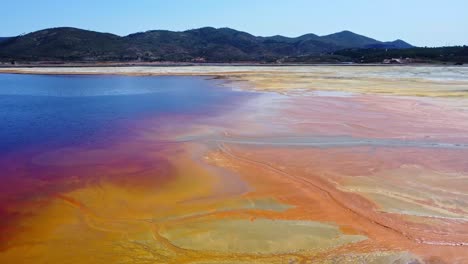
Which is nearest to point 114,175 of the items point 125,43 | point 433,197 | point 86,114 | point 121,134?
point 121,134

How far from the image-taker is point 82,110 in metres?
20.0

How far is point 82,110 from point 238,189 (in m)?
14.0

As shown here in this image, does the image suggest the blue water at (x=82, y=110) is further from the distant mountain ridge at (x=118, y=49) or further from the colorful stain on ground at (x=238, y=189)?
the distant mountain ridge at (x=118, y=49)

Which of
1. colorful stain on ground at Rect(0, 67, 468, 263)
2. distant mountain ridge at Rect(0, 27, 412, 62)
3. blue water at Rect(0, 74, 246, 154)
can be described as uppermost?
distant mountain ridge at Rect(0, 27, 412, 62)

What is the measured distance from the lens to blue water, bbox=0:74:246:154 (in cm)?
1380

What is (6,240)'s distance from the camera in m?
6.16

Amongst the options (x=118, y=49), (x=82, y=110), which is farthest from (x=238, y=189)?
(x=118, y=49)

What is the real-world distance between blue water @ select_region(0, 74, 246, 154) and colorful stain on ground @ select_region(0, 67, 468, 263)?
0.19 meters

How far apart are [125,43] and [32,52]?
24950 mm

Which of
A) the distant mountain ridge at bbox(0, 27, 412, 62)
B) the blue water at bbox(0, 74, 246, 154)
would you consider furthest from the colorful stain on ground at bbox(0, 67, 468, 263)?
the distant mountain ridge at bbox(0, 27, 412, 62)

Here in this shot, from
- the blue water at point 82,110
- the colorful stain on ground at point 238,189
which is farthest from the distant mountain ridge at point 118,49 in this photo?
the colorful stain on ground at point 238,189

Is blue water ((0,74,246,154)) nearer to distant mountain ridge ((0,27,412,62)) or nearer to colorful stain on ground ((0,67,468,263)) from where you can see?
colorful stain on ground ((0,67,468,263))

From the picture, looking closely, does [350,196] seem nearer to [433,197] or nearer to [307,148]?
[433,197]

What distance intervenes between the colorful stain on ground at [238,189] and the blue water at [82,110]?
19 cm
